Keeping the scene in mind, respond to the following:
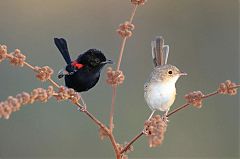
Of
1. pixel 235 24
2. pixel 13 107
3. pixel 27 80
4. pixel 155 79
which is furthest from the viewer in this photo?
pixel 235 24

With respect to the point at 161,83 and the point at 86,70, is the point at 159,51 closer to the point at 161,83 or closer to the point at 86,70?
the point at 161,83

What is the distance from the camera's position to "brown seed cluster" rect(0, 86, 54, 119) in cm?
75

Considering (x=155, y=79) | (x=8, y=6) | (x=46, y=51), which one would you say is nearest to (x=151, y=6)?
(x=46, y=51)

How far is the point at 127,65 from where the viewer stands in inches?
157

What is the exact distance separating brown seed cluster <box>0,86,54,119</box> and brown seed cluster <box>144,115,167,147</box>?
0.63ft

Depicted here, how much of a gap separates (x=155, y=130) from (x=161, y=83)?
411 mm

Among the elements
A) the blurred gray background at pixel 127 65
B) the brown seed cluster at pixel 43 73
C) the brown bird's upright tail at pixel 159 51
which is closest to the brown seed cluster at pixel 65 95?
A: the brown seed cluster at pixel 43 73

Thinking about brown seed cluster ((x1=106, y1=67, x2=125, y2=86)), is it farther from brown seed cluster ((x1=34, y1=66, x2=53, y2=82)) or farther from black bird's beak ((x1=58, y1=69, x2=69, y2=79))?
black bird's beak ((x1=58, y1=69, x2=69, y2=79))

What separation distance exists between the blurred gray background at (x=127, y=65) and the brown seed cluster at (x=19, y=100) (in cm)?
285

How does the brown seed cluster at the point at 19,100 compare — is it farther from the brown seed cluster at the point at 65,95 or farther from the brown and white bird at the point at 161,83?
the brown and white bird at the point at 161,83

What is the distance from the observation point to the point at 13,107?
76 cm

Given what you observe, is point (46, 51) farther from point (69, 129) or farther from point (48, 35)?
point (69, 129)

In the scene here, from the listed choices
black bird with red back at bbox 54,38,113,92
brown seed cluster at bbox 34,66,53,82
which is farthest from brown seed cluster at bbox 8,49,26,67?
black bird with red back at bbox 54,38,113,92

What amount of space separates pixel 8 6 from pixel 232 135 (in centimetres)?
225
